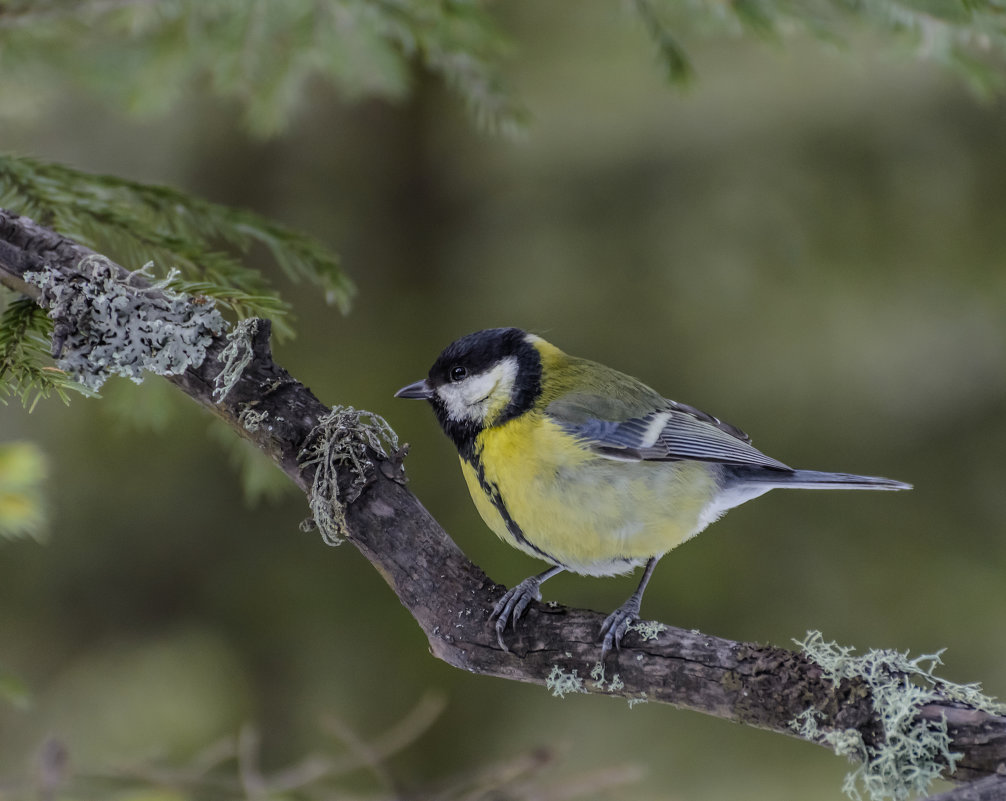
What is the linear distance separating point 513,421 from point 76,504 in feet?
6.12

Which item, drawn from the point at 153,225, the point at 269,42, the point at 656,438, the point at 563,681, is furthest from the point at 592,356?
the point at 563,681

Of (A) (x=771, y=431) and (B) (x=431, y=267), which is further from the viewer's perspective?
(B) (x=431, y=267)

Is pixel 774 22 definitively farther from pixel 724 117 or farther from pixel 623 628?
pixel 724 117

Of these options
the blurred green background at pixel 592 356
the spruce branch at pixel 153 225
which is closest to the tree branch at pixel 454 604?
the spruce branch at pixel 153 225

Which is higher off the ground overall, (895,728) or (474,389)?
(895,728)

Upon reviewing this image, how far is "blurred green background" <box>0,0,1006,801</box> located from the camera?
234 centimetres

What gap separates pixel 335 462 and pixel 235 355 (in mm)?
189

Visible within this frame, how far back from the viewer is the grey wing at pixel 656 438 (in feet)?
4.45

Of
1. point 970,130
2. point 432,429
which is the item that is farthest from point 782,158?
point 432,429

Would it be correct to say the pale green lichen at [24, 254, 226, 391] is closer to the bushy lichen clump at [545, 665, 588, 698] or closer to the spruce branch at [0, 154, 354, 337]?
the spruce branch at [0, 154, 354, 337]

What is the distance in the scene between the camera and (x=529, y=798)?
4.14ft

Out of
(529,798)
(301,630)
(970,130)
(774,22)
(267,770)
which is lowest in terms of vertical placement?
(267,770)

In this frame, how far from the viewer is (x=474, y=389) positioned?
1428 millimetres

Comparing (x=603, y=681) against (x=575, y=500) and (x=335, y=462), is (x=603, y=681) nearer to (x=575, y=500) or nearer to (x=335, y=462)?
(x=575, y=500)
